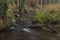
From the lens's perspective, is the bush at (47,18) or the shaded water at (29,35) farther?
the bush at (47,18)

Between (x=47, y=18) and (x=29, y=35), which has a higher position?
(x=47, y=18)

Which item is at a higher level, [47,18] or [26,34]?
[47,18]

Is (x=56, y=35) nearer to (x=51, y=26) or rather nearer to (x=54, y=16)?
(x=51, y=26)

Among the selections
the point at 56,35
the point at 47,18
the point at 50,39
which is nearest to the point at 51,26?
Answer: the point at 47,18

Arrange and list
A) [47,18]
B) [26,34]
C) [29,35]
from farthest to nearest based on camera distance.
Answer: [47,18] < [26,34] < [29,35]

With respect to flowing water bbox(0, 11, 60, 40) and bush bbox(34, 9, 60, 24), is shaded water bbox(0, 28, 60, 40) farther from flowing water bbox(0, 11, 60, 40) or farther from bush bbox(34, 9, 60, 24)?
bush bbox(34, 9, 60, 24)

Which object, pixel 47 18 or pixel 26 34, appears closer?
pixel 26 34

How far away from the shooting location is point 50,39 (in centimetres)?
1570

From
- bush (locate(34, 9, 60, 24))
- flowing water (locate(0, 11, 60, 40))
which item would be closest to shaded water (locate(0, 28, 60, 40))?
flowing water (locate(0, 11, 60, 40))

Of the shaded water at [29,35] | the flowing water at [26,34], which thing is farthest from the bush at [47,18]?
the shaded water at [29,35]

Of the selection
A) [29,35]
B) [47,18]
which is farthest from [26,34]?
[47,18]

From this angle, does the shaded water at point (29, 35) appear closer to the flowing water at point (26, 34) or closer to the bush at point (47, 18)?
the flowing water at point (26, 34)

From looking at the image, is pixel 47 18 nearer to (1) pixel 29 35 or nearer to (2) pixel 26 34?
(2) pixel 26 34

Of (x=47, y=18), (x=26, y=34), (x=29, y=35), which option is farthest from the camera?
(x=47, y=18)
